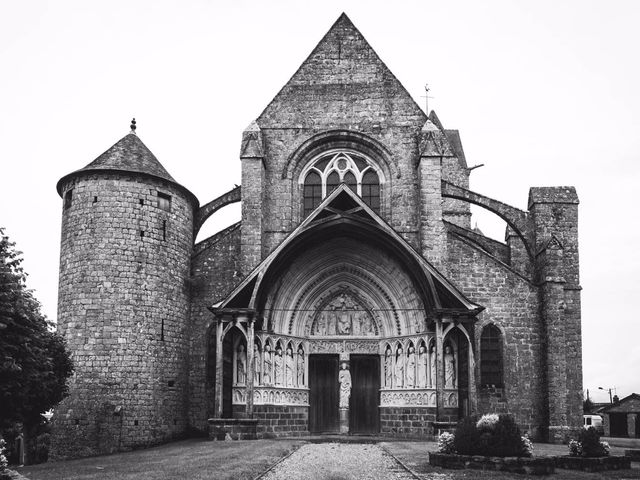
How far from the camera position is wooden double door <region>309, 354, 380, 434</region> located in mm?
24875

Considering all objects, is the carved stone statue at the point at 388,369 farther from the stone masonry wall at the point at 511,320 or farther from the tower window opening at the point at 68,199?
the tower window opening at the point at 68,199

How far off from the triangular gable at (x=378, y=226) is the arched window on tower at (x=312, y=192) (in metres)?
2.66

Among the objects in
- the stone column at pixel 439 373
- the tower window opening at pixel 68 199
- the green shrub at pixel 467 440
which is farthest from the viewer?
the tower window opening at pixel 68 199

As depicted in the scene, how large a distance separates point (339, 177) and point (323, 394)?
23.6 ft

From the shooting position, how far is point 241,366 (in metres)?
23.3

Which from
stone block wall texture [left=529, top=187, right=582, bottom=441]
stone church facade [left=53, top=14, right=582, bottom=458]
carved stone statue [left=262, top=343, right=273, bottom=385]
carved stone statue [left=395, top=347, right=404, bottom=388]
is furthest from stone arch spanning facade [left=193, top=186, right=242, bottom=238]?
stone block wall texture [left=529, top=187, right=582, bottom=441]

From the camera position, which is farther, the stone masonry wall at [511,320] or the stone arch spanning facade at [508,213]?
the stone arch spanning facade at [508,213]

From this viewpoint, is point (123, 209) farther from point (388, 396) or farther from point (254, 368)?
point (388, 396)

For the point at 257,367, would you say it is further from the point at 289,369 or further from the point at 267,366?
the point at 289,369

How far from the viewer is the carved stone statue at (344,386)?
81.3 feet

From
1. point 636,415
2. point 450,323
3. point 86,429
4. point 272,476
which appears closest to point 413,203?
point 450,323

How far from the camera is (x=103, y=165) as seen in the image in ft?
82.4

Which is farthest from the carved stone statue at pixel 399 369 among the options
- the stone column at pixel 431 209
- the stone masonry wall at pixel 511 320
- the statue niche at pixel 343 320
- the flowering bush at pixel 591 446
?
the flowering bush at pixel 591 446

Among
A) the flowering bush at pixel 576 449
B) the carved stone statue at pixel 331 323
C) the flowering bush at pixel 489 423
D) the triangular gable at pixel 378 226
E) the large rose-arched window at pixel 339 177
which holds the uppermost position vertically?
the large rose-arched window at pixel 339 177
